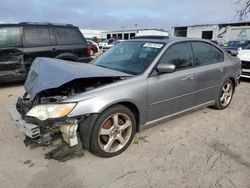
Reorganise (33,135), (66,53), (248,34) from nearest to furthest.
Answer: (33,135), (66,53), (248,34)

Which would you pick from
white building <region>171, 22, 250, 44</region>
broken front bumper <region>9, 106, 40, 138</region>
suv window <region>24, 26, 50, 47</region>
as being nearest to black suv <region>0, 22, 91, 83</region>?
suv window <region>24, 26, 50, 47</region>

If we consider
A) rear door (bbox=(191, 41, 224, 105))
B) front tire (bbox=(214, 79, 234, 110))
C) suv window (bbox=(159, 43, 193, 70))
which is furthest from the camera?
front tire (bbox=(214, 79, 234, 110))

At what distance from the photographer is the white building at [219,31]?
73.3 feet

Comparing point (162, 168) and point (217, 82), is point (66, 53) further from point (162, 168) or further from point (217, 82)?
point (162, 168)

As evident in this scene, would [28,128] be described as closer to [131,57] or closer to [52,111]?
[52,111]

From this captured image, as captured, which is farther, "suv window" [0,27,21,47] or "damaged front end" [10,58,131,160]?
"suv window" [0,27,21,47]

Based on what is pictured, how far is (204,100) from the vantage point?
4.66 m

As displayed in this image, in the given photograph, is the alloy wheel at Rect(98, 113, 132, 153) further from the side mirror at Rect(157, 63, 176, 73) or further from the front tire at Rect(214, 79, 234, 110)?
the front tire at Rect(214, 79, 234, 110)

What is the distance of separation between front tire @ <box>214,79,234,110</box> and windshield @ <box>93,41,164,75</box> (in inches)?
78.7

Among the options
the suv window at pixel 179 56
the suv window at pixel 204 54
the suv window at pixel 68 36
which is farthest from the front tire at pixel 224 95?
the suv window at pixel 68 36

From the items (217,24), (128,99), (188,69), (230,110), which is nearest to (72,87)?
(128,99)

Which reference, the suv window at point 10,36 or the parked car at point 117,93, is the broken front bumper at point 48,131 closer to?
the parked car at point 117,93

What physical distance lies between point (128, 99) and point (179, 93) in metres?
1.12

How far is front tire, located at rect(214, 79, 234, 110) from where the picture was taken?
16.7 feet
